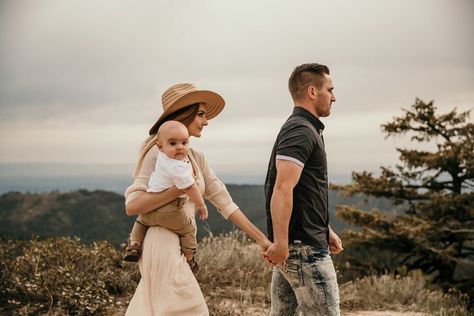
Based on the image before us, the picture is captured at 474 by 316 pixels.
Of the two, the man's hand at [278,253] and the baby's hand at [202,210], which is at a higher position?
the baby's hand at [202,210]

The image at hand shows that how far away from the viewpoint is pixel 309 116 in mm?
3734

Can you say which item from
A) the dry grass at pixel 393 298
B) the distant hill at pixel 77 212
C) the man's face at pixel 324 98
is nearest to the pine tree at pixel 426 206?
the dry grass at pixel 393 298

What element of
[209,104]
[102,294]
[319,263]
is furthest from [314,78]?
[102,294]

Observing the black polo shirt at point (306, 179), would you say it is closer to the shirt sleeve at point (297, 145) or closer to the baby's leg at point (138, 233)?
the shirt sleeve at point (297, 145)

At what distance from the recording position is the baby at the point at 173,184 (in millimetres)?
3457

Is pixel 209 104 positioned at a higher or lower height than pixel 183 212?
higher

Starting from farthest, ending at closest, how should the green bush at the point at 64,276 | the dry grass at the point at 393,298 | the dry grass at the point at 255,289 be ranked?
the dry grass at the point at 393,298, the dry grass at the point at 255,289, the green bush at the point at 64,276

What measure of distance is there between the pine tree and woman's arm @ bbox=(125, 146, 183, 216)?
19417mm

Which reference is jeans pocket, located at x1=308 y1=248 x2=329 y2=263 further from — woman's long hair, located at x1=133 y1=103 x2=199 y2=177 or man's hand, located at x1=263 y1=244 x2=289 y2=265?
woman's long hair, located at x1=133 y1=103 x2=199 y2=177

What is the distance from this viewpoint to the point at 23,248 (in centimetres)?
804

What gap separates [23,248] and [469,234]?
731 inches

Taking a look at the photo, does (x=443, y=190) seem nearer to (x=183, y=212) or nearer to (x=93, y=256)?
(x=93, y=256)

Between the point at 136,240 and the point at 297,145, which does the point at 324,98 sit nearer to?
the point at 297,145

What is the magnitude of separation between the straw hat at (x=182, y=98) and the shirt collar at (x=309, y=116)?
0.55m
